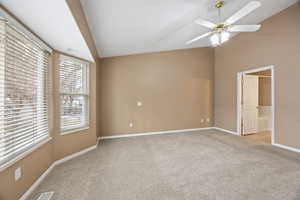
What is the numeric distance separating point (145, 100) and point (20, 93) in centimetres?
316

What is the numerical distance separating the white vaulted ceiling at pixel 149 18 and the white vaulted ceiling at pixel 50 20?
51 centimetres

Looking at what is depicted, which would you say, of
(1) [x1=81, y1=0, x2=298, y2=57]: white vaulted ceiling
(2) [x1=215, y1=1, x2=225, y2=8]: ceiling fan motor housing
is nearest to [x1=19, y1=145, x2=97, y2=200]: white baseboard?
(1) [x1=81, y1=0, x2=298, y2=57]: white vaulted ceiling

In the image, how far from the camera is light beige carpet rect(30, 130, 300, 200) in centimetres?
164

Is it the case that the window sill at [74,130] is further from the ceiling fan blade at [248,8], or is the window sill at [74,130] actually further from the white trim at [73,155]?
the ceiling fan blade at [248,8]

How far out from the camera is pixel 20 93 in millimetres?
1626

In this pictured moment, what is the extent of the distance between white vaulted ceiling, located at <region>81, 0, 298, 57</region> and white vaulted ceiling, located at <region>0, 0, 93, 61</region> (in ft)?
1.67

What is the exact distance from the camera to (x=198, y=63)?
4.98m

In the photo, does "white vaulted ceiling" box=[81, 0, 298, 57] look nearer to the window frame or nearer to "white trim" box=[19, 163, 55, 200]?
the window frame

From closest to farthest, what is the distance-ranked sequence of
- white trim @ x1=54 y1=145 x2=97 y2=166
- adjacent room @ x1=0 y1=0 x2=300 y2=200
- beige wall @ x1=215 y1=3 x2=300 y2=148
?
adjacent room @ x1=0 y1=0 x2=300 y2=200 < white trim @ x1=54 y1=145 x2=97 y2=166 < beige wall @ x1=215 y1=3 x2=300 y2=148

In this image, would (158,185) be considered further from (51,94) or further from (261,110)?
(261,110)

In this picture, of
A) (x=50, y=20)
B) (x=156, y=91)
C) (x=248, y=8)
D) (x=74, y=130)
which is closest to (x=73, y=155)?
(x=74, y=130)

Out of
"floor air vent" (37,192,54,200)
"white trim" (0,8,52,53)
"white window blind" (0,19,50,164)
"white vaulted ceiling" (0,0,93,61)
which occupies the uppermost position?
"white vaulted ceiling" (0,0,93,61)

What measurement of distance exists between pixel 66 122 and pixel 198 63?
15.5 ft

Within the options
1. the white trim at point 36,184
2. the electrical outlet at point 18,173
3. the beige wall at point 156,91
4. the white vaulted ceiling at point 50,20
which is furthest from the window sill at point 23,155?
the beige wall at point 156,91
